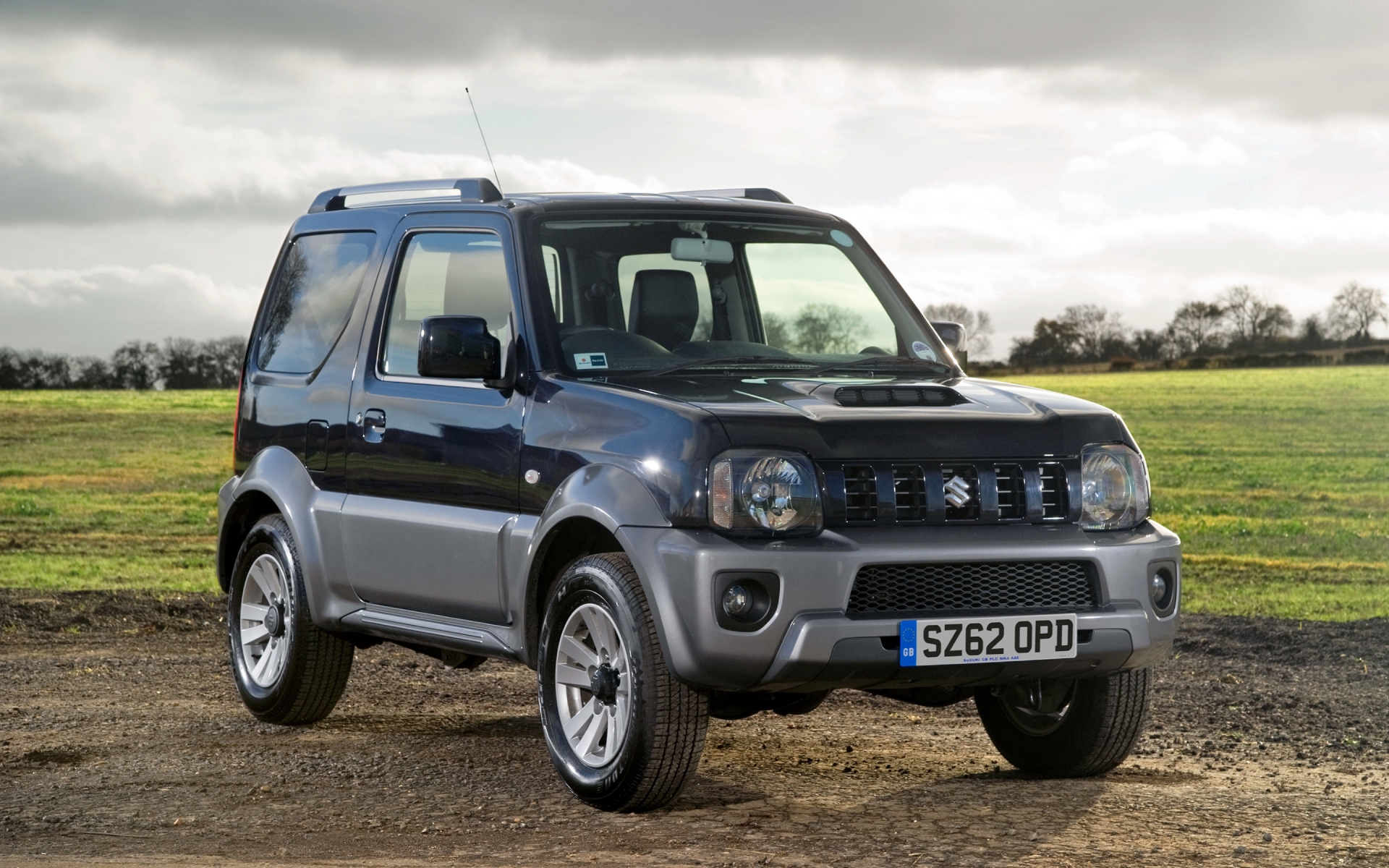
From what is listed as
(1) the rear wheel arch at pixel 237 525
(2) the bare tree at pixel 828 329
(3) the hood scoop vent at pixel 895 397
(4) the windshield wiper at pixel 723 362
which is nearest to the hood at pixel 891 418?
(3) the hood scoop vent at pixel 895 397

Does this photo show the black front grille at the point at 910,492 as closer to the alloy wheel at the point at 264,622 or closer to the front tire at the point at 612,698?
the front tire at the point at 612,698

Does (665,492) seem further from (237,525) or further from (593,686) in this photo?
(237,525)

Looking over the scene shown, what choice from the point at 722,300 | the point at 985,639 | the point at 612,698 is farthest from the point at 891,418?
the point at 722,300

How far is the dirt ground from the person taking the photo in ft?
18.2

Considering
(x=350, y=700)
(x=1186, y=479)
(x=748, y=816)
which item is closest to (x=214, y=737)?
(x=350, y=700)

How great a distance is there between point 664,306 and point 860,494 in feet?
5.31

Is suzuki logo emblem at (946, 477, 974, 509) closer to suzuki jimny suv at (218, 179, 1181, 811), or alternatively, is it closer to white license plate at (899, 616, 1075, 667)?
suzuki jimny suv at (218, 179, 1181, 811)

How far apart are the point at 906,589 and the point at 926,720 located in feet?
10.4

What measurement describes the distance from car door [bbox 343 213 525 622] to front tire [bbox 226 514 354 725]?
1.92 ft

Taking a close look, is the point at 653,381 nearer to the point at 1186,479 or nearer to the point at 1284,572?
the point at 1284,572

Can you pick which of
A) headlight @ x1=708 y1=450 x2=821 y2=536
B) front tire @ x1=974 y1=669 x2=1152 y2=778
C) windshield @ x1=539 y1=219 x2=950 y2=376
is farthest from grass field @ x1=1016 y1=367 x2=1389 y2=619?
headlight @ x1=708 y1=450 x2=821 y2=536

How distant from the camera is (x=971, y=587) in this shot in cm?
562

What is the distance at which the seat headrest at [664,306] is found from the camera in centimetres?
671

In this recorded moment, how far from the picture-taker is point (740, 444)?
5449 millimetres
